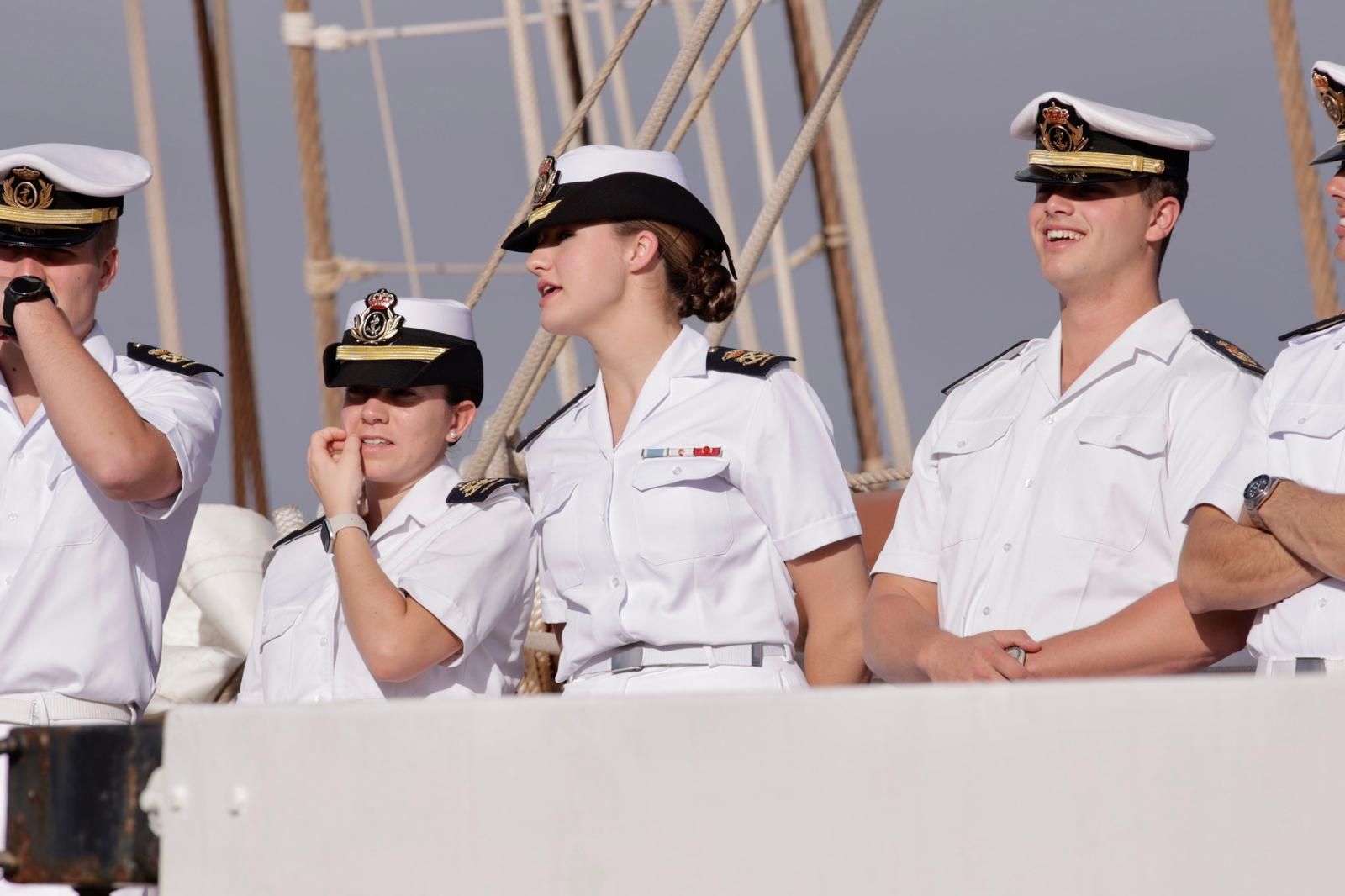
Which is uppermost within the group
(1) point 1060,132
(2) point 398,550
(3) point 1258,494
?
(1) point 1060,132

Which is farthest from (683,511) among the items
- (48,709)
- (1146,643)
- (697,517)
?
(48,709)

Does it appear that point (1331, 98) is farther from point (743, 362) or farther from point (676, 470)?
point (676, 470)

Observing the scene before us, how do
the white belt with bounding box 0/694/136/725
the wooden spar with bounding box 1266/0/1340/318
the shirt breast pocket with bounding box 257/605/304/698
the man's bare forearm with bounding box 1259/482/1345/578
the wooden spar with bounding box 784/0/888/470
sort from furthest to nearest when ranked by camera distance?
the wooden spar with bounding box 784/0/888/470 → the wooden spar with bounding box 1266/0/1340/318 → the shirt breast pocket with bounding box 257/605/304/698 → the white belt with bounding box 0/694/136/725 → the man's bare forearm with bounding box 1259/482/1345/578

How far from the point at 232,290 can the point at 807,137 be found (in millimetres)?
5172

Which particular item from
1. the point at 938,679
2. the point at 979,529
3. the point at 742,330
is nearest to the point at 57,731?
the point at 938,679

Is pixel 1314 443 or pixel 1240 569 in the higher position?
pixel 1314 443

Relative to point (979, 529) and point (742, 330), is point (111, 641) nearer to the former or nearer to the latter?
point (979, 529)

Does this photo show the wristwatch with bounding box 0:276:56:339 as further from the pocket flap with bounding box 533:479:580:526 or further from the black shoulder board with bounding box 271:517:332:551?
the pocket flap with bounding box 533:479:580:526

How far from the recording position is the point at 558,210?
9.86 feet

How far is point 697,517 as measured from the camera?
A: 9.45 ft

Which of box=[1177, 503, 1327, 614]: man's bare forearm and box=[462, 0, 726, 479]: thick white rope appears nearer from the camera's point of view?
box=[1177, 503, 1327, 614]: man's bare forearm

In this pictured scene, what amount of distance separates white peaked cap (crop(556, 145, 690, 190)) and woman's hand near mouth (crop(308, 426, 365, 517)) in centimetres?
59

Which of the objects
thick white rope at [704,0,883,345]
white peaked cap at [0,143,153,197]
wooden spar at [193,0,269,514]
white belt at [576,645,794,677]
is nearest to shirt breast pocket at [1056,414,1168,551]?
white belt at [576,645,794,677]

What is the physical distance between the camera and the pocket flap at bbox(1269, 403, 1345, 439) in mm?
2596
